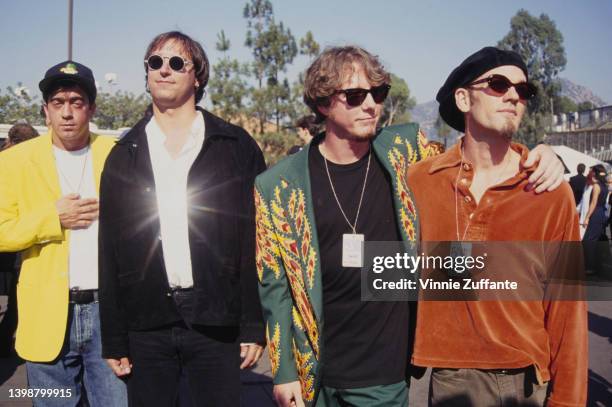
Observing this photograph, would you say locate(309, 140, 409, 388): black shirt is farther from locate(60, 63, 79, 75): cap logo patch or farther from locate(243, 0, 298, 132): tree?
locate(243, 0, 298, 132): tree

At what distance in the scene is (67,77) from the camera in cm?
307

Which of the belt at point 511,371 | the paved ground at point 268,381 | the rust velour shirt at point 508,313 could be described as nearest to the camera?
the rust velour shirt at point 508,313

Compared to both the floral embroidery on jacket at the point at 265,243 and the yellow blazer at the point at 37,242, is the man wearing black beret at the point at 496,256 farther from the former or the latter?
the yellow blazer at the point at 37,242

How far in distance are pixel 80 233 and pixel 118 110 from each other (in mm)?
44577

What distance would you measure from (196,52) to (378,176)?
1.09 m

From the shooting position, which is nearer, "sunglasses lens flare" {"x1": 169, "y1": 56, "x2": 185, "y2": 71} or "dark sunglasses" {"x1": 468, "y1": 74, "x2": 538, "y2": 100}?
"dark sunglasses" {"x1": 468, "y1": 74, "x2": 538, "y2": 100}

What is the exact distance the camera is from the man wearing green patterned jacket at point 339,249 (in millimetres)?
2682

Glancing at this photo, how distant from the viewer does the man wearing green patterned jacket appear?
2.68 metres

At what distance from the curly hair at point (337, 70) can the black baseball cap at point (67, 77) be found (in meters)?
1.19

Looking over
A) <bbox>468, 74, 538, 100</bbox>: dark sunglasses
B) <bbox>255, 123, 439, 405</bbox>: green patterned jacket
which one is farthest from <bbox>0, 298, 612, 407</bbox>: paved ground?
<bbox>468, 74, 538, 100</bbox>: dark sunglasses

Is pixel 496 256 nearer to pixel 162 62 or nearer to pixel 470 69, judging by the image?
pixel 470 69

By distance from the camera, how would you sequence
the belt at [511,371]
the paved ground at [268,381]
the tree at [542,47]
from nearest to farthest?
the belt at [511,371] < the paved ground at [268,381] < the tree at [542,47]

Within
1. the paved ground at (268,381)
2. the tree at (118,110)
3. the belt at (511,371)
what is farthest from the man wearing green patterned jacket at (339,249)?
the tree at (118,110)

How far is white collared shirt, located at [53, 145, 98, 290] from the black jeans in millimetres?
488
